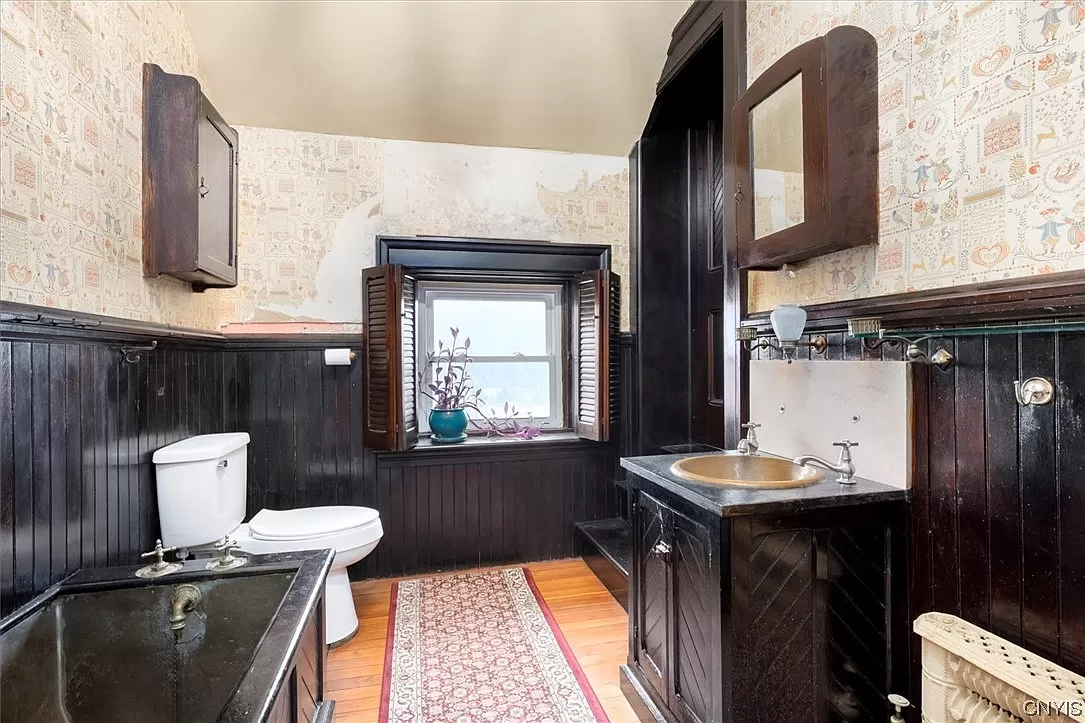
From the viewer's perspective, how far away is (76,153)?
1.48 meters

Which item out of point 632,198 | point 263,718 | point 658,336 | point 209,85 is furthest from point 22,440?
point 632,198

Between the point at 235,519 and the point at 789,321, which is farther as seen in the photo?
the point at 235,519

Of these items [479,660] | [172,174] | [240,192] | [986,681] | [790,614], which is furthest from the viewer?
[240,192]

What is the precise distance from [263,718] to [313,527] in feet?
4.44

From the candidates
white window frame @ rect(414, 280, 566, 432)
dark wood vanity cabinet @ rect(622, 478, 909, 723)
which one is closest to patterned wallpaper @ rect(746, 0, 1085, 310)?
dark wood vanity cabinet @ rect(622, 478, 909, 723)

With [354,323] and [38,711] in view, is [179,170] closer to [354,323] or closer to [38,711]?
[354,323]

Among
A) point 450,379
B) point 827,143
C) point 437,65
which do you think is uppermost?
point 437,65

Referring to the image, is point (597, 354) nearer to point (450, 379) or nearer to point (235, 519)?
point (450, 379)

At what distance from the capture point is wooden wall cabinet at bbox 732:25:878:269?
4.96 ft

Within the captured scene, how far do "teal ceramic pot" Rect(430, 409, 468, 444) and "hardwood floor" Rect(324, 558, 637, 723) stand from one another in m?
0.80

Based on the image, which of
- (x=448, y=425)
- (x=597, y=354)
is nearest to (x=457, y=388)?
(x=448, y=425)

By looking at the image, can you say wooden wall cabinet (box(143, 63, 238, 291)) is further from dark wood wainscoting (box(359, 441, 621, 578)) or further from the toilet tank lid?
dark wood wainscoting (box(359, 441, 621, 578))

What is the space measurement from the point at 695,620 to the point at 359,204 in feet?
8.22

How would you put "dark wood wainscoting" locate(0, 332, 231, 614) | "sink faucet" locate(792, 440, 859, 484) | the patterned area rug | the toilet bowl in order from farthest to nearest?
the toilet bowl, the patterned area rug, "sink faucet" locate(792, 440, 859, 484), "dark wood wainscoting" locate(0, 332, 231, 614)
